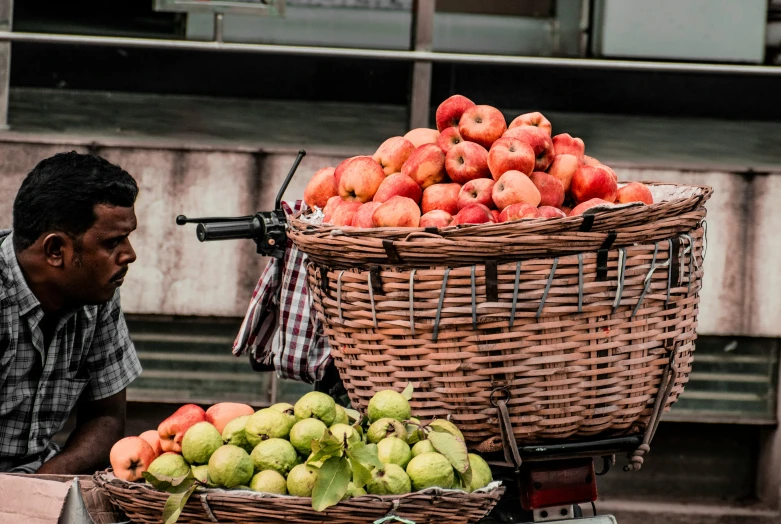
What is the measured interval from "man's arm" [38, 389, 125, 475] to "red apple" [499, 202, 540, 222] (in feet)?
4.98

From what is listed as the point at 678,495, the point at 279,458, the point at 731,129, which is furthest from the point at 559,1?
the point at 279,458

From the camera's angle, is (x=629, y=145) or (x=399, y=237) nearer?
(x=399, y=237)

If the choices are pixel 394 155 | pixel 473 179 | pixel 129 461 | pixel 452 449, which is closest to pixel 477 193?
pixel 473 179

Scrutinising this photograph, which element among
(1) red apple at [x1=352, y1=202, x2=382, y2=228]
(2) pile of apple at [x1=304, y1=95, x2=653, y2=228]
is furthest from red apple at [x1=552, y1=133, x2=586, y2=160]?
(1) red apple at [x1=352, y1=202, x2=382, y2=228]

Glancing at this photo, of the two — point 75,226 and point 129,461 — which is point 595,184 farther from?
point 75,226

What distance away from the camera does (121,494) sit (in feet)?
6.93

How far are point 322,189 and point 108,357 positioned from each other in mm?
927

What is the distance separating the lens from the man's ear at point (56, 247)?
2824 mm

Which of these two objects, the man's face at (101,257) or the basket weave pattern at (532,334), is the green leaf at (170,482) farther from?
the man's face at (101,257)

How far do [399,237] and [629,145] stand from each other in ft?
13.3

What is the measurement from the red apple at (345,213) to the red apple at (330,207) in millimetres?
31

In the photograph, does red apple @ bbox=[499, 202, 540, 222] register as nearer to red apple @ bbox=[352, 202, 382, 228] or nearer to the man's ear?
red apple @ bbox=[352, 202, 382, 228]

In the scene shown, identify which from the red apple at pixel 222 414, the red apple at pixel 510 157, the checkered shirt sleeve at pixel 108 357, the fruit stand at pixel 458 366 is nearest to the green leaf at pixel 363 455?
the fruit stand at pixel 458 366

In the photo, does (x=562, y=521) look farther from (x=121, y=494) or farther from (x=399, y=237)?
(x=121, y=494)
